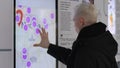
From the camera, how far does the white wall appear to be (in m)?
2.40

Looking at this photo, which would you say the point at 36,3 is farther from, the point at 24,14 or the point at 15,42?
the point at 15,42

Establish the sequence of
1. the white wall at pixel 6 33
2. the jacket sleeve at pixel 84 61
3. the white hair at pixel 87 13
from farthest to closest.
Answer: the white wall at pixel 6 33, the white hair at pixel 87 13, the jacket sleeve at pixel 84 61

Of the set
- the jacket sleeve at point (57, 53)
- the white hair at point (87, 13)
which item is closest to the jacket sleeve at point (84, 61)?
the white hair at point (87, 13)

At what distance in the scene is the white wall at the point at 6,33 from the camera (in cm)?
240

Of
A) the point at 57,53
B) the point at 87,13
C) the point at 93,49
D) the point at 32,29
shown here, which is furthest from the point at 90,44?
the point at 32,29

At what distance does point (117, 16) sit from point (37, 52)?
4.70 feet

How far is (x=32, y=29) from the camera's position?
2.57 metres

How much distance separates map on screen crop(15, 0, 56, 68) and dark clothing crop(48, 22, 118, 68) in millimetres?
531

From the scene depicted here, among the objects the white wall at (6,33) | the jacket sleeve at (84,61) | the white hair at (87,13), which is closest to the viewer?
the jacket sleeve at (84,61)

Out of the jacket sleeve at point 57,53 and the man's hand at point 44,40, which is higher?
the man's hand at point 44,40

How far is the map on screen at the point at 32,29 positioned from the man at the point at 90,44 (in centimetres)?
53

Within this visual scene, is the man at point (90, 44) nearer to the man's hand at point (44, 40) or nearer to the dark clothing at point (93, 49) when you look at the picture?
the dark clothing at point (93, 49)

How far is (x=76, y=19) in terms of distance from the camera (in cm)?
212

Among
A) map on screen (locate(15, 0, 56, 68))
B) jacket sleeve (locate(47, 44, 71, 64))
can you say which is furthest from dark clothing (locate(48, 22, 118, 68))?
map on screen (locate(15, 0, 56, 68))
